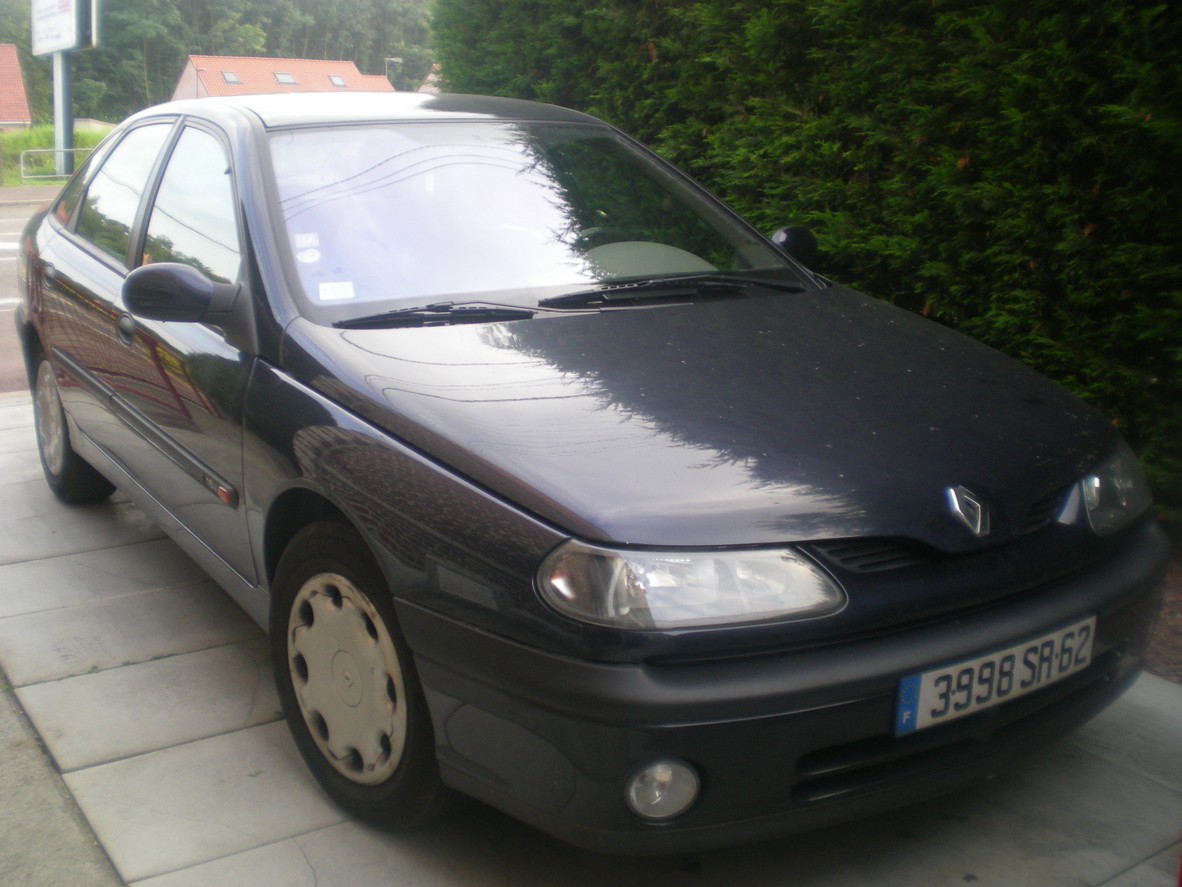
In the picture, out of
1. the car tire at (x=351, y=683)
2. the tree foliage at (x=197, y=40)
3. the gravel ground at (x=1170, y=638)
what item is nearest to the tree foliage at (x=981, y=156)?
the gravel ground at (x=1170, y=638)

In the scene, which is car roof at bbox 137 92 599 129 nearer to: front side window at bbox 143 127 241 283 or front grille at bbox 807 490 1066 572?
front side window at bbox 143 127 241 283

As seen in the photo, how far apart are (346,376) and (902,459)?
3.94 ft

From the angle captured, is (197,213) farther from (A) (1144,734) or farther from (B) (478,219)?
(A) (1144,734)

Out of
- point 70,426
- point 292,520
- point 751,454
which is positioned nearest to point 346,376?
point 292,520

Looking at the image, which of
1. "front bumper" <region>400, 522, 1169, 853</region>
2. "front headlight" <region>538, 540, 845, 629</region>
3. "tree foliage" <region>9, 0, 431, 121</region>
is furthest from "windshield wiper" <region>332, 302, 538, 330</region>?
"tree foliage" <region>9, 0, 431, 121</region>

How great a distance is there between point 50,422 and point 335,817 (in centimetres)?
292

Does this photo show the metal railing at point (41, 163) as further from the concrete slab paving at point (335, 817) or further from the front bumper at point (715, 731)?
the front bumper at point (715, 731)

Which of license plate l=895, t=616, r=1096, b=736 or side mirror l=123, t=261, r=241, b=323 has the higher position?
side mirror l=123, t=261, r=241, b=323

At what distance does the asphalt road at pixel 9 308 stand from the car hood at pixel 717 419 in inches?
238

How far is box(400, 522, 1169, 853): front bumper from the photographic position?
6.70 feet

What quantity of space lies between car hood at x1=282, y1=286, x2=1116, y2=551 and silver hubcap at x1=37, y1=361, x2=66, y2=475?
95.5 inches

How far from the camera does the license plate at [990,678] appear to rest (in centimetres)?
219

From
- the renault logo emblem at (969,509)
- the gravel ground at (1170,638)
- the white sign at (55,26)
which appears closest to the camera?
the renault logo emblem at (969,509)

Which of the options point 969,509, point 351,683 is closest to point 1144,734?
point 969,509
